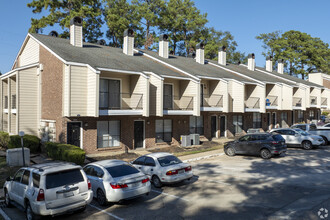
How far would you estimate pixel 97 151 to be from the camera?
19.8 metres

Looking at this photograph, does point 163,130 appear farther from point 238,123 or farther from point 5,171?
A: point 5,171

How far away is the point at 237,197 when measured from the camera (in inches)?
418

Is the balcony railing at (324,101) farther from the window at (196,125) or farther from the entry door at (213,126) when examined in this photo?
the window at (196,125)

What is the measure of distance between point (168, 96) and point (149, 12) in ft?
96.4

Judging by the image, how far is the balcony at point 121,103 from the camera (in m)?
19.3

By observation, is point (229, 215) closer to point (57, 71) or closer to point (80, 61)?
point (80, 61)

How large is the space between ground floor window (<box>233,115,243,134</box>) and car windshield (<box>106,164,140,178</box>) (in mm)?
21559

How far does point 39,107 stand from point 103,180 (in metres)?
14.6

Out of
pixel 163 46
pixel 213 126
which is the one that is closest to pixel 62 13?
pixel 163 46

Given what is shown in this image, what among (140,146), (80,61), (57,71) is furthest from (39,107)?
(140,146)

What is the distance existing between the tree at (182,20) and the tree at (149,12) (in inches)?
45.0

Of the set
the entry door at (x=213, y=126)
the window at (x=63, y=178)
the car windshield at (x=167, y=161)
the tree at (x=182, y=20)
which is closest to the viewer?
the window at (x=63, y=178)

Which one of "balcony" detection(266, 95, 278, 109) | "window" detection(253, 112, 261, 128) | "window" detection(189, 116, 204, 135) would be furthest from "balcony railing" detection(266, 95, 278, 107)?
"window" detection(189, 116, 204, 135)

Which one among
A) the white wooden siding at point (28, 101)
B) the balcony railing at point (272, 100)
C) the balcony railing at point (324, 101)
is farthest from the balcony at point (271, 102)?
the white wooden siding at point (28, 101)
